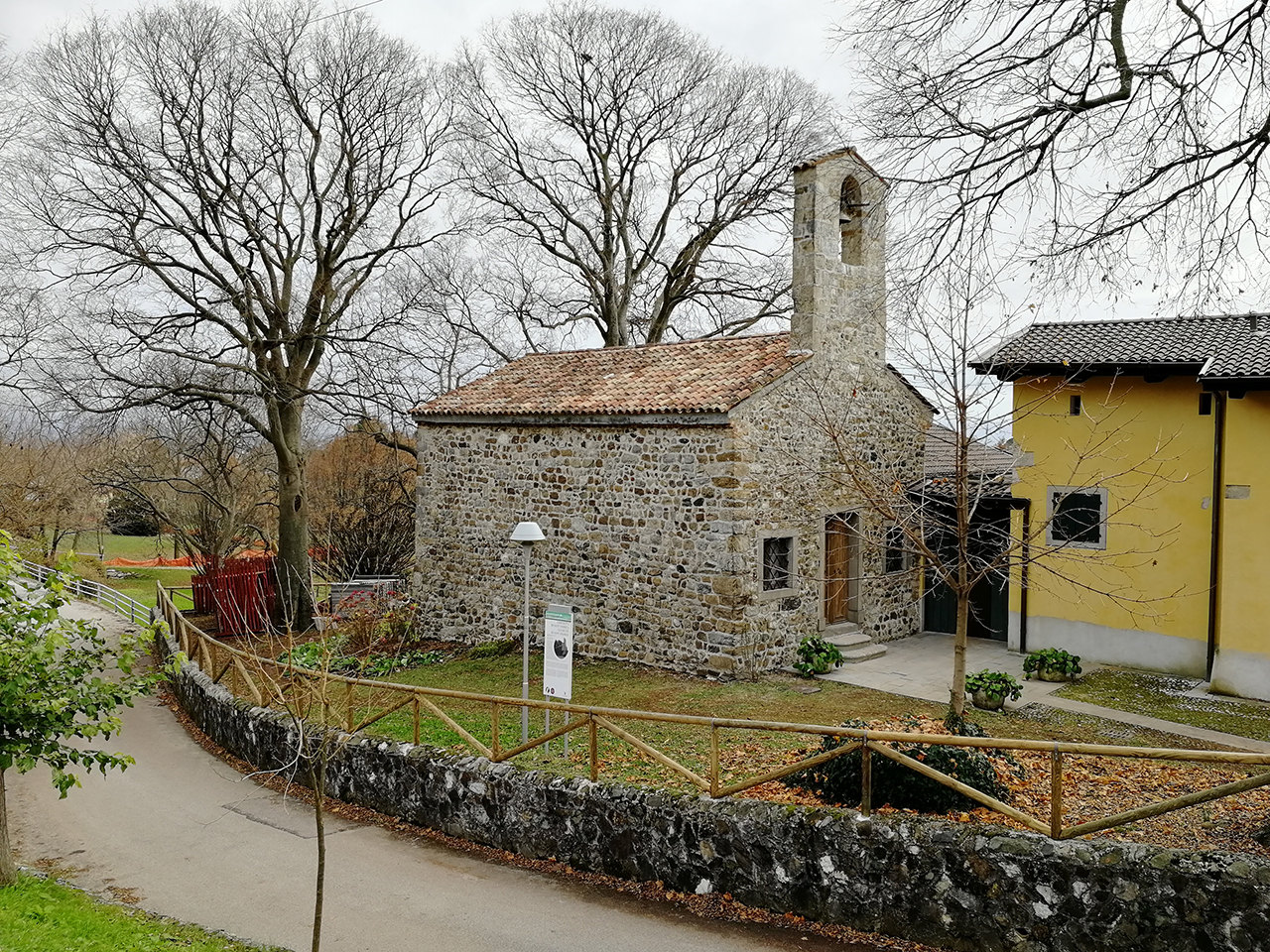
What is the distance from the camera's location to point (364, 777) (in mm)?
10852

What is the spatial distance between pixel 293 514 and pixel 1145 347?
18.4 metres

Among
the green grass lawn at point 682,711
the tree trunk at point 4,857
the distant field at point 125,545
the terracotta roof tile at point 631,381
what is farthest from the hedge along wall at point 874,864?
the distant field at point 125,545

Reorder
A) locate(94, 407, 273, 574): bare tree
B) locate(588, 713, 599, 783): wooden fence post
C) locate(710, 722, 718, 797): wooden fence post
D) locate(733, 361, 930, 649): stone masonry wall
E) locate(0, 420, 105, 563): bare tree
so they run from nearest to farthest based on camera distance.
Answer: locate(710, 722, 718, 797): wooden fence post
locate(588, 713, 599, 783): wooden fence post
locate(733, 361, 930, 649): stone masonry wall
locate(94, 407, 273, 574): bare tree
locate(0, 420, 105, 563): bare tree

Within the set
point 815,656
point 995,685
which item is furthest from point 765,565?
point 995,685

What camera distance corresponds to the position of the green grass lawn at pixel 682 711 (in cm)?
989

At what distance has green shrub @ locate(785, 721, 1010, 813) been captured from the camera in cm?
788

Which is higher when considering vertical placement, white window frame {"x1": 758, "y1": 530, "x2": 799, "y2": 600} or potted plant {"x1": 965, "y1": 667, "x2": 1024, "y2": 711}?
white window frame {"x1": 758, "y1": 530, "x2": 799, "y2": 600}

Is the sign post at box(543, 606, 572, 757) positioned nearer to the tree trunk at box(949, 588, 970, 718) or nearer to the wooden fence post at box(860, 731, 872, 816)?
the wooden fence post at box(860, 731, 872, 816)

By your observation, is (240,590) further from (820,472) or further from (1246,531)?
(1246,531)

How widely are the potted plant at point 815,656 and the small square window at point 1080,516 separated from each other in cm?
405

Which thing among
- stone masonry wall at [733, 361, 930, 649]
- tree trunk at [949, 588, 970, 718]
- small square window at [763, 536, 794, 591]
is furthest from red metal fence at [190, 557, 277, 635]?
tree trunk at [949, 588, 970, 718]

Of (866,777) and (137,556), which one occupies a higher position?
(866,777)

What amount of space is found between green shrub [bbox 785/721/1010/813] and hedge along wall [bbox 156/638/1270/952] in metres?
0.43

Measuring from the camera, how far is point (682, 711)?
12.4 m
